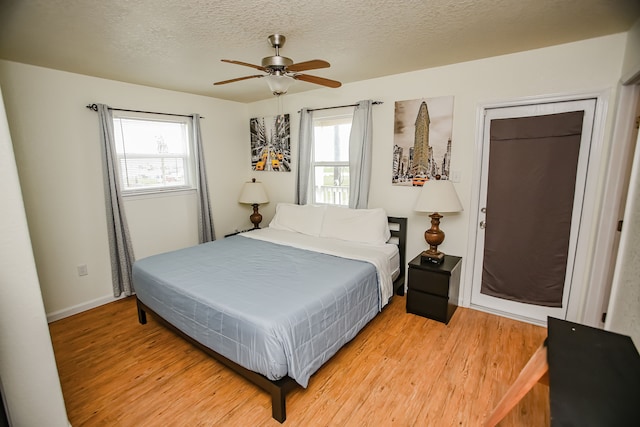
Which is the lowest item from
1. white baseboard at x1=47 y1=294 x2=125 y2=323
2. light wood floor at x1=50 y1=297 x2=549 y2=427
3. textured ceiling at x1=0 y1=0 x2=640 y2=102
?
light wood floor at x1=50 y1=297 x2=549 y2=427

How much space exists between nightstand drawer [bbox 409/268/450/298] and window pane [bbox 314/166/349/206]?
4.44ft

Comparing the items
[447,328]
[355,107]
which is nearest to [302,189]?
[355,107]

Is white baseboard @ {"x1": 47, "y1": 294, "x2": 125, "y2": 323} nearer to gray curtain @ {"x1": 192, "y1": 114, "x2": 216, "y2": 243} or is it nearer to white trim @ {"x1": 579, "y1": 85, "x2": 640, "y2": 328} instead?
gray curtain @ {"x1": 192, "y1": 114, "x2": 216, "y2": 243}

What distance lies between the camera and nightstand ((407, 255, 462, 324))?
8.85 feet

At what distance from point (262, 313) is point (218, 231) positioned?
290 cm

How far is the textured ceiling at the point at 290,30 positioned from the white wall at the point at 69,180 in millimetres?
280

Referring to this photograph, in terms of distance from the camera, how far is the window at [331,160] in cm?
373

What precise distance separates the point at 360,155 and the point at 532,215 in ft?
5.86

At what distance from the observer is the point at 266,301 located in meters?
1.92

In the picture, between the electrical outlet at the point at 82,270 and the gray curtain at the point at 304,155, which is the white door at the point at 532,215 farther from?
the electrical outlet at the point at 82,270

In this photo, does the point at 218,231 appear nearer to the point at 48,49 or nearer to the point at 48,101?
the point at 48,101

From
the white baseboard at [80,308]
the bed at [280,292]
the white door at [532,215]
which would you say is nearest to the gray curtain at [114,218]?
the white baseboard at [80,308]

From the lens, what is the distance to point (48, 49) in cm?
232

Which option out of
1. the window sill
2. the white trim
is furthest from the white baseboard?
the white trim
